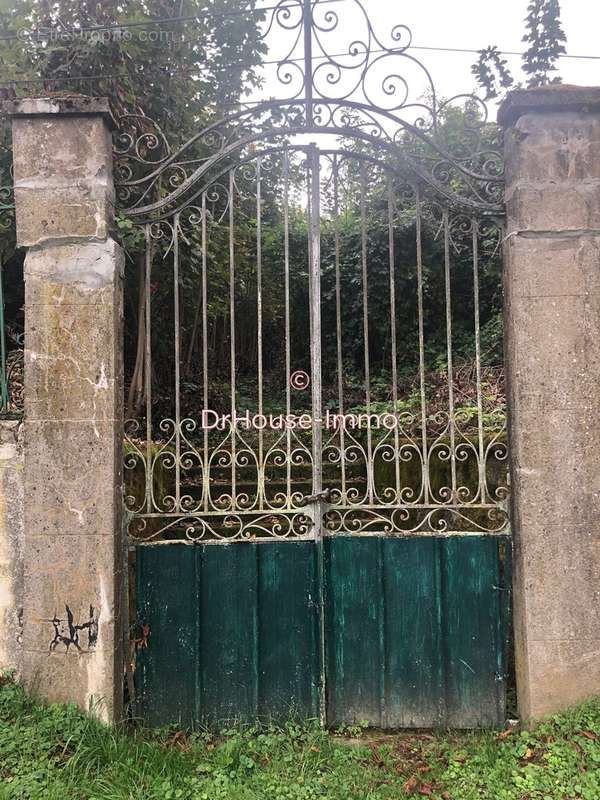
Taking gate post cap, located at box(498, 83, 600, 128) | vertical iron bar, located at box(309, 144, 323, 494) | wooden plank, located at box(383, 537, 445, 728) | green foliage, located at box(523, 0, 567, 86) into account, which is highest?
green foliage, located at box(523, 0, 567, 86)

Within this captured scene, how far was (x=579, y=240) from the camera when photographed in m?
3.40

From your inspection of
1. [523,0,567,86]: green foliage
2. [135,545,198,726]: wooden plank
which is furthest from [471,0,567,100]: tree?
[135,545,198,726]: wooden plank

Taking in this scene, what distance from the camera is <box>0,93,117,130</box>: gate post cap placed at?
11.0 ft

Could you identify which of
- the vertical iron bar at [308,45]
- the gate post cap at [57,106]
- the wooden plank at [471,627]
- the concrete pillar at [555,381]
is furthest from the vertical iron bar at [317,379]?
the gate post cap at [57,106]

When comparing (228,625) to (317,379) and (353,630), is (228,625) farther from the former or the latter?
(317,379)

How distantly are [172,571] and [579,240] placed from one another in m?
3.14

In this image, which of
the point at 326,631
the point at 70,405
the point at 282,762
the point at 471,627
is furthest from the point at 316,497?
the point at 70,405

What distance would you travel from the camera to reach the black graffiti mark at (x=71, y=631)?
3.29m

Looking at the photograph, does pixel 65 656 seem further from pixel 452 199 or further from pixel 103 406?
pixel 452 199

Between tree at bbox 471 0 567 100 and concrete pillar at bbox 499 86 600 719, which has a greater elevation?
tree at bbox 471 0 567 100

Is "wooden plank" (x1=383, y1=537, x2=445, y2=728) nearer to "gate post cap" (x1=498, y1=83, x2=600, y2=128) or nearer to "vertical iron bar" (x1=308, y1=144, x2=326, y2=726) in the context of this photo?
"vertical iron bar" (x1=308, y1=144, x2=326, y2=726)

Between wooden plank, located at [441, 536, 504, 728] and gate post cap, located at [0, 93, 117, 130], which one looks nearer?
gate post cap, located at [0, 93, 117, 130]

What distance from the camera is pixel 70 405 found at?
339cm

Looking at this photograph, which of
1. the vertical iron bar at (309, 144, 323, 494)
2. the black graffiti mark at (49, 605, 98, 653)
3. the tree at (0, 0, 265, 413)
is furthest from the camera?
the tree at (0, 0, 265, 413)
